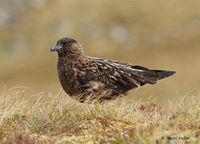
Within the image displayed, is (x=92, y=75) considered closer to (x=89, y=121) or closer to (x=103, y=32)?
(x=89, y=121)

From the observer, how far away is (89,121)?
8234mm

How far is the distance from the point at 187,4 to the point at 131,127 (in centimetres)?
9118

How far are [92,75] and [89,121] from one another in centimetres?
232

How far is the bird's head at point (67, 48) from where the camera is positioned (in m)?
11.0

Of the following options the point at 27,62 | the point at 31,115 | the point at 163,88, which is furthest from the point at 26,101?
the point at 27,62

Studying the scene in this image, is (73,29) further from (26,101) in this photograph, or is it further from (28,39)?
(26,101)

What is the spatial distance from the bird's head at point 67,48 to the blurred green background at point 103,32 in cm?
6553

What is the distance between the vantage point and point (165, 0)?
102m

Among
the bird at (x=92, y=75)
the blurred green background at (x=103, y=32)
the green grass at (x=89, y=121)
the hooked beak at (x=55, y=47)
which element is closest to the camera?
the green grass at (x=89, y=121)

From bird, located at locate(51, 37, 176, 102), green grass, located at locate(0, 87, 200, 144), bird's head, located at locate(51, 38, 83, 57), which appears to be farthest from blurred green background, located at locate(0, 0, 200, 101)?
green grass, located at locate(0, 87, 200, 144)

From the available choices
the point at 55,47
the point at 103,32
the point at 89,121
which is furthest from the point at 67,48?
the point at 103,32

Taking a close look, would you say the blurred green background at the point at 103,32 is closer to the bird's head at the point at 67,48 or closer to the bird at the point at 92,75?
the bird at the point at 92,75

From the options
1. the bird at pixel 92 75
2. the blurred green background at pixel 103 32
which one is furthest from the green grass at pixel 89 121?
the blurred green background at pixel 103 32

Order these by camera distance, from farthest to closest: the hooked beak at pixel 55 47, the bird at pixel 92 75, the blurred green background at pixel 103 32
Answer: the blurred green background at pixel 103 32 < the hooked beak at pixel 55 47 < the bird at pixel 92 75
